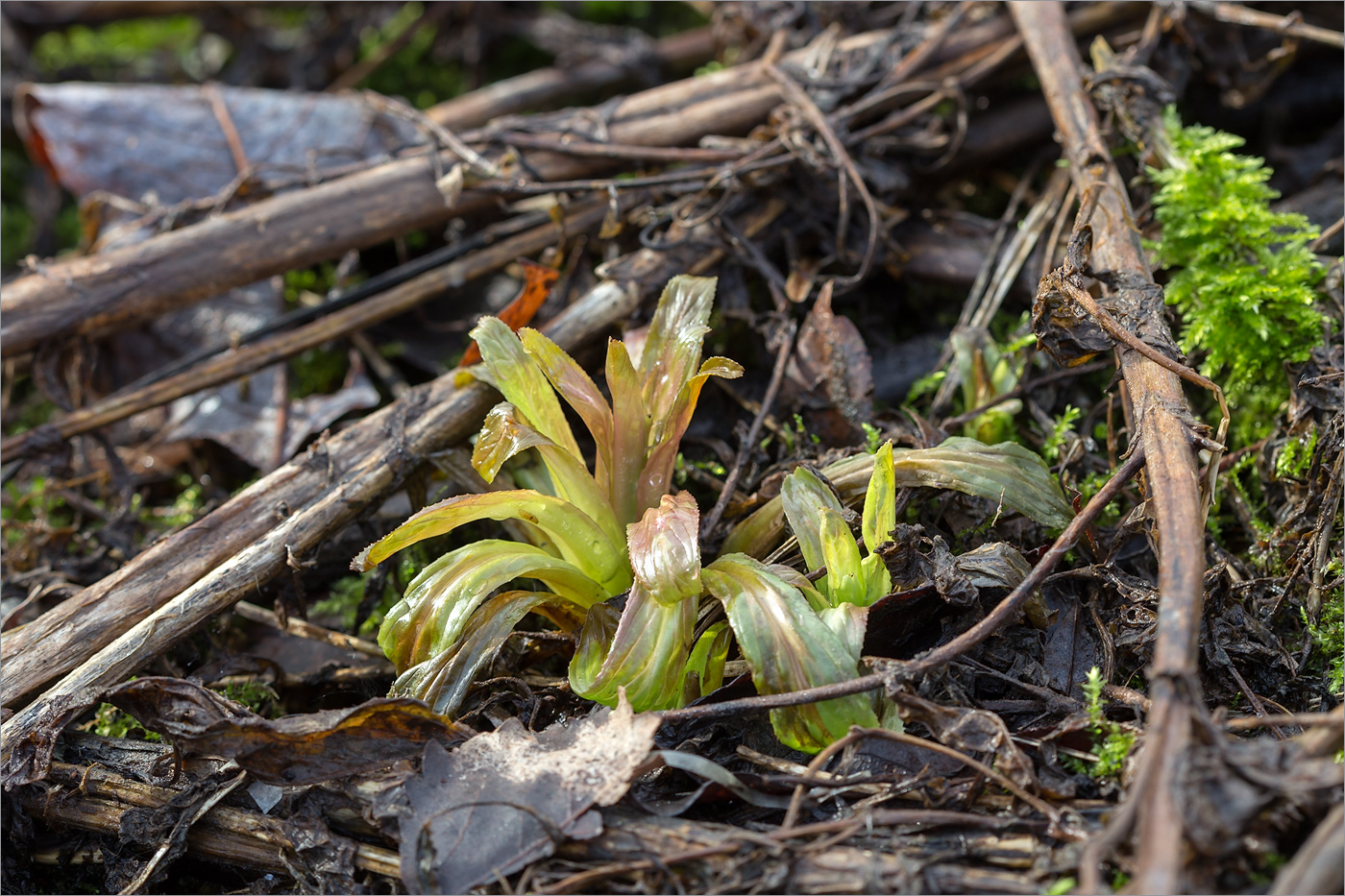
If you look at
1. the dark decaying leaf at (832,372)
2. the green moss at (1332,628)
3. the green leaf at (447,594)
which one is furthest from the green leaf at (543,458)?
the green moss at (1332,628)

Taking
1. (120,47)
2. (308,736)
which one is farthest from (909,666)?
(120,47)

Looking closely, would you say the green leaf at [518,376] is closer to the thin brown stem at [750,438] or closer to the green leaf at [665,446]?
the green leaf at [665,446]

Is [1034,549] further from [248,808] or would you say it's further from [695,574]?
[248,808]

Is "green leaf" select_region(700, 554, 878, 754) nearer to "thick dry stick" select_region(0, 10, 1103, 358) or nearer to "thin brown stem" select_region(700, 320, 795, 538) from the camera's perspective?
"thin brown stem" select_region(700, 320, 795, 538)

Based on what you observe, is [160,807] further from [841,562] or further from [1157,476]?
[1157,476]

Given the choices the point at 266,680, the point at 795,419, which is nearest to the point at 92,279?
the point at 266,680

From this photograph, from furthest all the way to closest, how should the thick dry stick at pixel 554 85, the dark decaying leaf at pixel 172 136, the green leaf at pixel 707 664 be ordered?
the thick dry stick at pixel 554 85
the dark decaying leaf at pixel 172 136
the green leaf at pixel 707 664

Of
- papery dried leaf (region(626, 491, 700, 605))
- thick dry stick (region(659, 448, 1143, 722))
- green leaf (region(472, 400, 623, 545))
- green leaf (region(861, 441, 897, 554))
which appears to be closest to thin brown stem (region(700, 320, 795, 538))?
green leaf (region(472, 400, 623, 545))
